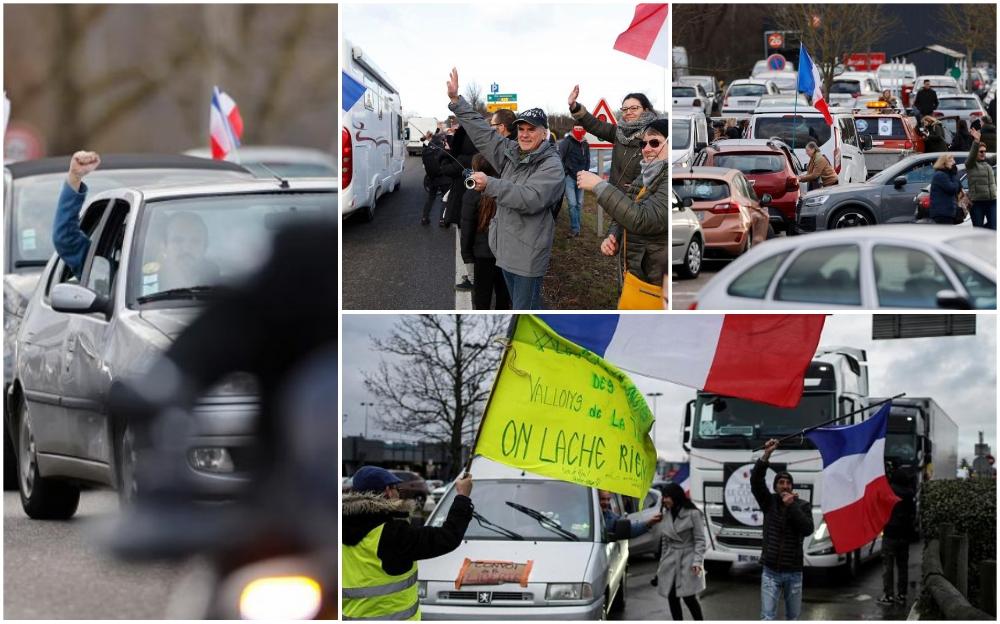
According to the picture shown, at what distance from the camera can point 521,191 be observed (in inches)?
268

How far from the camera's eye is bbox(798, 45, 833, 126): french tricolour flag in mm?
7375

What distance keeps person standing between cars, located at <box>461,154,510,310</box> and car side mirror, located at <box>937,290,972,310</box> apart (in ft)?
8.06

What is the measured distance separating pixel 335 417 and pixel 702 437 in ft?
18.5

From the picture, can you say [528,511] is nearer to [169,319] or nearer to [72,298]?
[169,319]

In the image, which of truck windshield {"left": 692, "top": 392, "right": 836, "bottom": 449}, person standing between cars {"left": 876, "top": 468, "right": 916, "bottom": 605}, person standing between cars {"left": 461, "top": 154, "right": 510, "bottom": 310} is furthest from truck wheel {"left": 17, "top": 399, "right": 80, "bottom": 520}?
truck windshield {"left": 692, "top": 392, "right": 836, "bottom": 449}

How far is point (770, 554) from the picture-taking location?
7898mm

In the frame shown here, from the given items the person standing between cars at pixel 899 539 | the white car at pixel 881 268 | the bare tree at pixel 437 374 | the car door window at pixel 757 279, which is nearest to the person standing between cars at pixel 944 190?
the white car at pixel 881 268

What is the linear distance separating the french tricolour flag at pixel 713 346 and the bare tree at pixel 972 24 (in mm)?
2009

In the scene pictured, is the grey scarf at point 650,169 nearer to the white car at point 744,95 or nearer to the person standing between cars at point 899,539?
the white car at point 744,95

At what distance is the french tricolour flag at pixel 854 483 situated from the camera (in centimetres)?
837

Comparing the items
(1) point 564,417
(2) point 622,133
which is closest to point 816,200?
(2) point 622,133

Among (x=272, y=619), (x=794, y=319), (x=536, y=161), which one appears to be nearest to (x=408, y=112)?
(x=536, y=161)

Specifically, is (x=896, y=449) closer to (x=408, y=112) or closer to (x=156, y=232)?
(x=408, y=112)

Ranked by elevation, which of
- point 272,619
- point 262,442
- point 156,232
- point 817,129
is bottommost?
point 272,619
